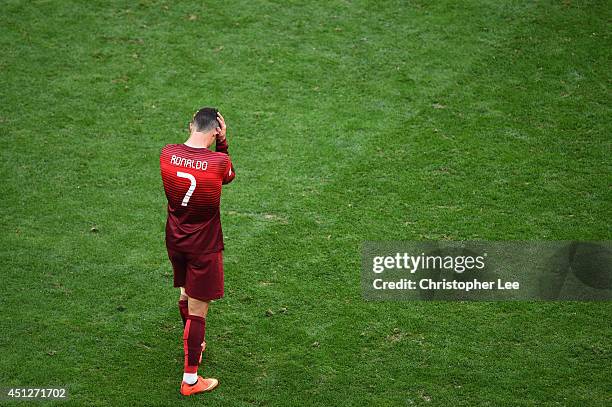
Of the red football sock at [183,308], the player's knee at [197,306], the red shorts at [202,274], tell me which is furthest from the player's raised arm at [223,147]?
the red football sock at [183,308]

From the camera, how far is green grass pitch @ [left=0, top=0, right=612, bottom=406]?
6.45m

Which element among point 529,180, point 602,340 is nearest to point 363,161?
point 529,180

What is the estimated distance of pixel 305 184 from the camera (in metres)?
8.75

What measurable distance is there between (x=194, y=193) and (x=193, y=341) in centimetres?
111

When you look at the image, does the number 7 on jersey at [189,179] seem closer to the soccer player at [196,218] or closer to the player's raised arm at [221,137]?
the soccer player at [196,218]

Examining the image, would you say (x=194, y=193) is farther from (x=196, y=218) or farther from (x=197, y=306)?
(x=197, y=306)

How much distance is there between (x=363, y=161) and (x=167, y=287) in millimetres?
2787

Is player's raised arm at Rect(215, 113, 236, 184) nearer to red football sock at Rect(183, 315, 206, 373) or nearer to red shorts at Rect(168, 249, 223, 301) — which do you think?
red shorts at Rect(168, 249, 223, 301)

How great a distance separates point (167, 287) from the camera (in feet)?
24.1

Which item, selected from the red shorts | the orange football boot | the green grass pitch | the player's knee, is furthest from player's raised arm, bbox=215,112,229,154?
the orange football boot

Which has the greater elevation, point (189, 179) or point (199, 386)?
point (189, 179)

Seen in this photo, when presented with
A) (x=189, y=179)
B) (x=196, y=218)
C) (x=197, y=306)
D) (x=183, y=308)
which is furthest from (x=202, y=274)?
(x=189, y=179)

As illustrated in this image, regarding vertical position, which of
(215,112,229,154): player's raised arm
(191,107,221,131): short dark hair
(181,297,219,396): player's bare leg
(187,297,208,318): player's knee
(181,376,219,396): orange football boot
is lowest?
(181,376,219,396): orange football boot

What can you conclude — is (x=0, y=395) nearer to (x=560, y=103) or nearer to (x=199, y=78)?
(x=199, y=78)
